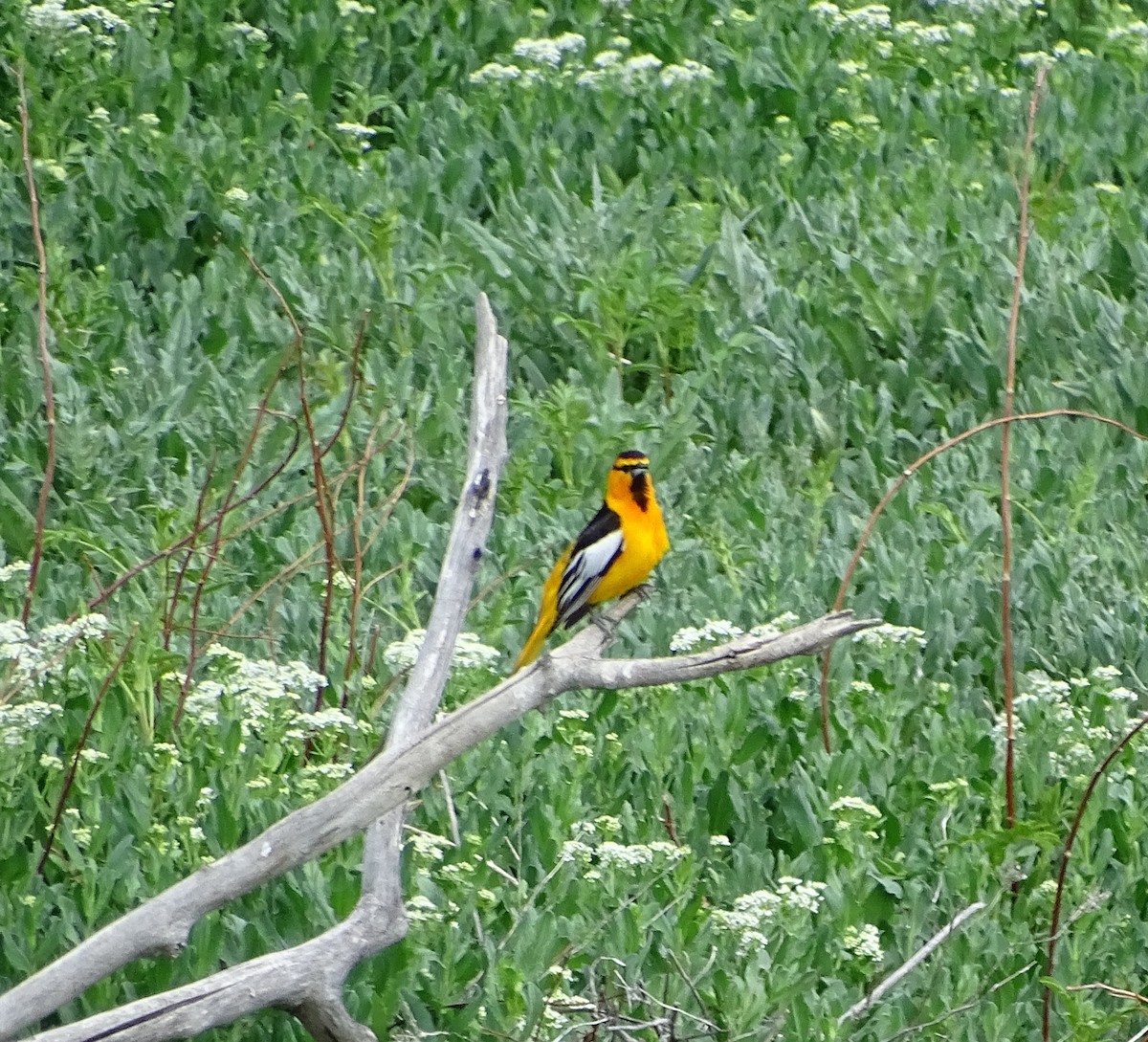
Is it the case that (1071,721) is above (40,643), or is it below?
below

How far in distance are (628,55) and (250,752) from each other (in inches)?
277

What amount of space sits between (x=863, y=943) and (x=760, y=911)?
0.32 m

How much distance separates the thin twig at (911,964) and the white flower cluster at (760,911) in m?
0.24

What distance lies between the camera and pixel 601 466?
7785 millimetres

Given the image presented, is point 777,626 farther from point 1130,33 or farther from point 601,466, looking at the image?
point 1130,33

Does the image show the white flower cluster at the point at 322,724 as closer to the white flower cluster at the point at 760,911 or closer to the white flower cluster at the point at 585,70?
the white flower cluster at the point at 760,911

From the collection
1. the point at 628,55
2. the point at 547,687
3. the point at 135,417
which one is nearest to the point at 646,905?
the point at 547,687

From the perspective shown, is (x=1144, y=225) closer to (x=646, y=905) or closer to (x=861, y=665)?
(x=861, y=665)

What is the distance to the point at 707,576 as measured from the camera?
7.06m

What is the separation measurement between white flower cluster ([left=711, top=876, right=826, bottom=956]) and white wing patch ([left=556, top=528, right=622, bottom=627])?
1.49 meters

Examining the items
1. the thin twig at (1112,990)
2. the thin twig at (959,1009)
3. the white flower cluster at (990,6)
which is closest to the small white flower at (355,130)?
the white flower cluster at (990,6)

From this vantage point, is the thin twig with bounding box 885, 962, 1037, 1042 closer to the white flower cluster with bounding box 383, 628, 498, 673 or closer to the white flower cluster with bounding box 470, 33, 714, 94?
the white flower cluster with bounding box 383, 628, 498, 673

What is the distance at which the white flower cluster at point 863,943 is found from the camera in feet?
15.4

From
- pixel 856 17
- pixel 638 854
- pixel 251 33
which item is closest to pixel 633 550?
pixel 638 854
